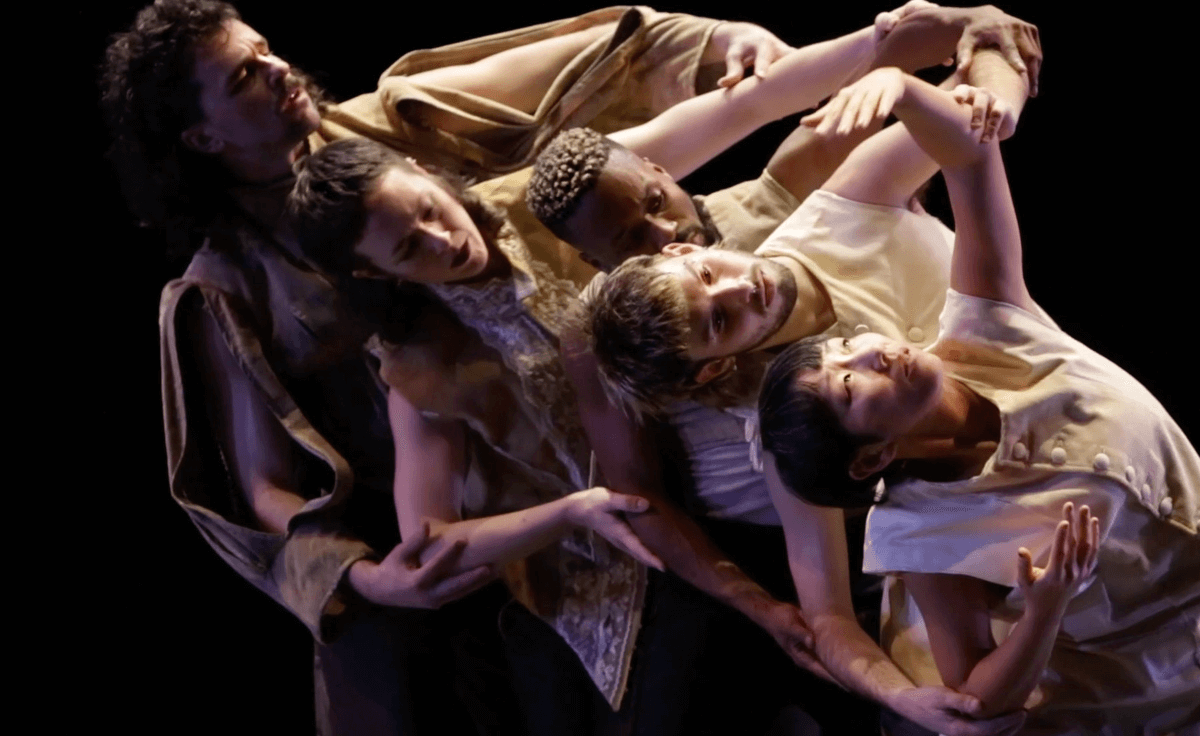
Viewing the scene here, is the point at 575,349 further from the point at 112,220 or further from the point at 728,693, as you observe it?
→ the point at 112,220

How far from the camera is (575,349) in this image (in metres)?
1.91

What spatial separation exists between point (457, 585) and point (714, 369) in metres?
0.57

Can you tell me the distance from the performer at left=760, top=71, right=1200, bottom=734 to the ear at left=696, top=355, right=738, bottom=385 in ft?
0.38

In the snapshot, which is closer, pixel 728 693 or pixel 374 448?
pixel 728 693

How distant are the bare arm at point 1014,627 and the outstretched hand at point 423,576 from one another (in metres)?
0.70

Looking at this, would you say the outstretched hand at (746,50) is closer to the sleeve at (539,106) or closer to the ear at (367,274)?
the sleeve at (539,106)

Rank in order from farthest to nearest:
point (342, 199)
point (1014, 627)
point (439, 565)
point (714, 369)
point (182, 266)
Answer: point (182, 266) → point (439, 565) → point (342, 199) → point (714, 369) → point (1014, 627)

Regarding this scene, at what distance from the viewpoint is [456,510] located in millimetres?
2057

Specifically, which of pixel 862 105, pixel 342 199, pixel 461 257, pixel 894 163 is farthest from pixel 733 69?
pixel 342 199

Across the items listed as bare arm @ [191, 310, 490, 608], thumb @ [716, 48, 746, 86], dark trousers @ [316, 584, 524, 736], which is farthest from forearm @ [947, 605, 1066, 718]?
bare arm @ [191, 310, 490, 608]

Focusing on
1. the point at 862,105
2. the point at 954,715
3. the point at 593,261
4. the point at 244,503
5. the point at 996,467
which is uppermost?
the point at 862,105

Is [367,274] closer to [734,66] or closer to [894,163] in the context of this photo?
[734,66]

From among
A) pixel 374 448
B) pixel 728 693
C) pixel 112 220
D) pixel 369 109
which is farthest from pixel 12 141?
pixel 728 693

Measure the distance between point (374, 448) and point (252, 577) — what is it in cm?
33
